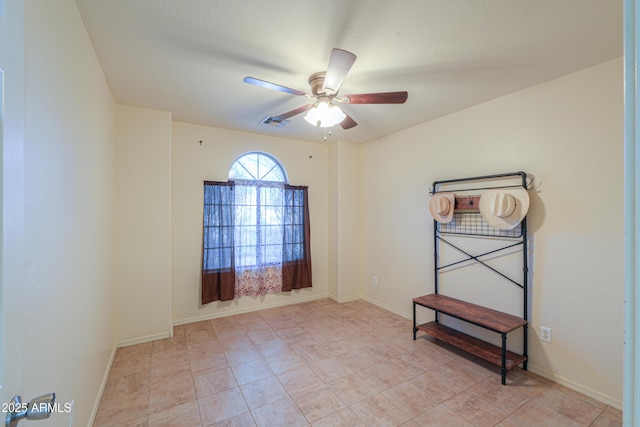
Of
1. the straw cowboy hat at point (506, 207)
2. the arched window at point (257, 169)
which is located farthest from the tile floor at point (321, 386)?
the arched window at point (257, 169)

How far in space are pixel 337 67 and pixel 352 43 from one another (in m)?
0.36

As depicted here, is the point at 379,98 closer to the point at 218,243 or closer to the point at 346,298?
the point at 218,243

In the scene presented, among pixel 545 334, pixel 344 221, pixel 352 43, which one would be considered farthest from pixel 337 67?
pixel 344 221

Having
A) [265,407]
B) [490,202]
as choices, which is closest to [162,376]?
[265,407]

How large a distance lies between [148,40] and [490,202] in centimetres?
311

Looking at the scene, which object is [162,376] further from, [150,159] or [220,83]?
[220,83]

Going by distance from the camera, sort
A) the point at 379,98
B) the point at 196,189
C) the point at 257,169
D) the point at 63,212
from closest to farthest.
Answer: the point at 63,212 → the point at 379,98 → the point at 196,189 → the point at 257,169

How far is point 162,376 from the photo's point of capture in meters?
2.45

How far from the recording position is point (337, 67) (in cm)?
170

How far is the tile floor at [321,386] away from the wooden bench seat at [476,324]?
6.0 inches

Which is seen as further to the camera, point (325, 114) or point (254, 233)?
point (254, 233)

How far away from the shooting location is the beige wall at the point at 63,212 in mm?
1059

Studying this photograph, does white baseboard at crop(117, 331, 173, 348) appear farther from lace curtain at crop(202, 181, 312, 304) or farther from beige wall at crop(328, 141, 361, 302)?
beige wall at crop(328, 141, 361, 302)

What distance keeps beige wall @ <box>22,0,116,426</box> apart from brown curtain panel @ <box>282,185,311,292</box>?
2.35m
